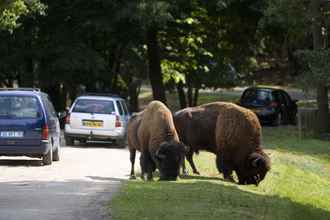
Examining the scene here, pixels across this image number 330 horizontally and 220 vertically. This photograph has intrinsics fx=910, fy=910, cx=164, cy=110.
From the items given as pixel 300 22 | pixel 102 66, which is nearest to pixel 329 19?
pixel 300 22

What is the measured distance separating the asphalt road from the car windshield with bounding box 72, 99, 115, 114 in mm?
3102

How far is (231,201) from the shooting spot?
15.2 meters

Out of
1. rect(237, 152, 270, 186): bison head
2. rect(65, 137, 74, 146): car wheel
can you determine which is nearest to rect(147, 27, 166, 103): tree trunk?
rect(65, 137, 74, 146): car wheel

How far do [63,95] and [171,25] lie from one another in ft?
33.1

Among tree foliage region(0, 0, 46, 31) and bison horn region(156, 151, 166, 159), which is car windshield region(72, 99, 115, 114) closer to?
tree foliage region(0, 0, 46, 31)

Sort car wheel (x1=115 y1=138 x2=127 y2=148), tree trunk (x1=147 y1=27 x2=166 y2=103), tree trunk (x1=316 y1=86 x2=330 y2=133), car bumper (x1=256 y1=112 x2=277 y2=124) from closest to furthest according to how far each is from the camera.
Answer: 1. car wheel (x1=115 y1=138 x2=127 y2=148)
2. tree trunk (x1=316 y1=86 x2=330 y2=133)
3. car bumper (x1=256 y1=112 x2=277 y2=124)
4. tree trunk (x1=147 y1=27 x2=166 y2=103)

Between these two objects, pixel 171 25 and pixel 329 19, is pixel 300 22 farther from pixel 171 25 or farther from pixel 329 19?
pixel 171 25

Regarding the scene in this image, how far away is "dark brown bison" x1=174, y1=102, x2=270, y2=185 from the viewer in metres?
20.9

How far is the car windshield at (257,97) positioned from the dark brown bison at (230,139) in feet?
66.4

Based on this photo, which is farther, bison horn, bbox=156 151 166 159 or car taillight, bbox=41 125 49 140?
car taillight, bbox=41 125 49 140

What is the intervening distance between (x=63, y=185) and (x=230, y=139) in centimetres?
510

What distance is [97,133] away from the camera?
3184 centimetres

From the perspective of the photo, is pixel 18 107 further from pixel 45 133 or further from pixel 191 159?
pixel 191 159

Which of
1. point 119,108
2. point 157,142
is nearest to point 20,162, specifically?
point 157,142
